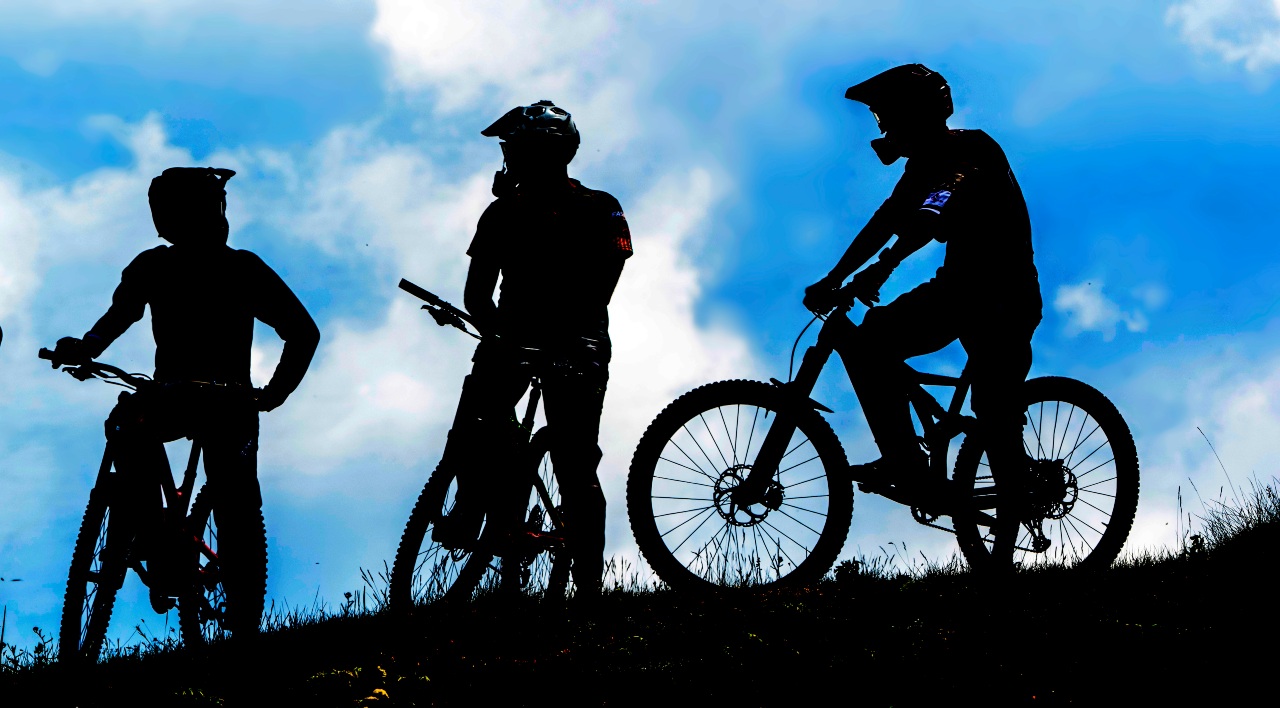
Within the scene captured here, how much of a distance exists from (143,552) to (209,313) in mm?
1360

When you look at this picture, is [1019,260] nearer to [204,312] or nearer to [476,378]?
[476,378]

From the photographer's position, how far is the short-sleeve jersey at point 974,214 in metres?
7.07

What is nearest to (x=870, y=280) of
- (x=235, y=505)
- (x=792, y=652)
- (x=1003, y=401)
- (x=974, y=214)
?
(x=974, y=214)

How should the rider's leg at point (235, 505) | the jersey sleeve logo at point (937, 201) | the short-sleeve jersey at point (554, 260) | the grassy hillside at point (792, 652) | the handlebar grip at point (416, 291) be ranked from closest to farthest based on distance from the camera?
the grassy hillside at point (792, 652), the handlebar grip at point (416, 291), the rider's leg at point (235, 505), the jersey sleeve logo at point (937, 201), the short-sleeve jersey at point (554, 260)

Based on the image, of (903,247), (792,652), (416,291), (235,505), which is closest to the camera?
(792,652)

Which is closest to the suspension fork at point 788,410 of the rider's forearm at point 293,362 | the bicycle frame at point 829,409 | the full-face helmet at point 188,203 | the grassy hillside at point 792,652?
the bicycle frame at point 829,409

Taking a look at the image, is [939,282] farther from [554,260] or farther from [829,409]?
[554,260]

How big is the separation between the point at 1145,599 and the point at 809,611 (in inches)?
77.3

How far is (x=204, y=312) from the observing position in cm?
707

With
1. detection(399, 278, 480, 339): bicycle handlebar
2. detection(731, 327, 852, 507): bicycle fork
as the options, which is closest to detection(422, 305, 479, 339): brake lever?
detection(399, 278, 480, 339): bicycle handlebar

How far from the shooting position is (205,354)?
706 cm

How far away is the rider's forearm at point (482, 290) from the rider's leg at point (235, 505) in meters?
1.37

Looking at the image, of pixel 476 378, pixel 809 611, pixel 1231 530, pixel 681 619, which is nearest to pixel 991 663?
pixel 809 611

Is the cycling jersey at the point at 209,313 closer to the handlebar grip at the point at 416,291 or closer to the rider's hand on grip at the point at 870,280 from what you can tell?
the handlebar grip at the point at 416,291
